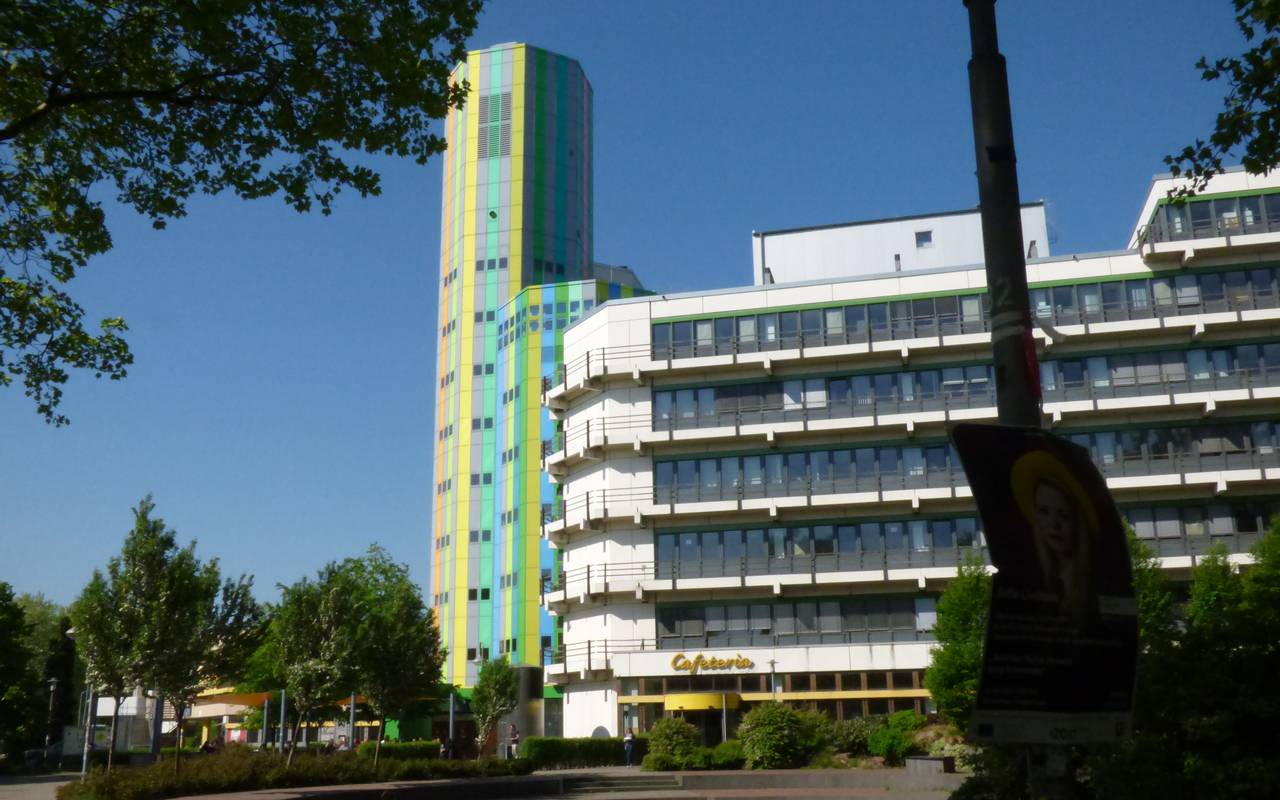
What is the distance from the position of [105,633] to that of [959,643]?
28699 millimetres

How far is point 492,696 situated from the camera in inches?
2480

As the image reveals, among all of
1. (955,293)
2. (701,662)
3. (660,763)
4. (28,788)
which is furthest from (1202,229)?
(28,788)

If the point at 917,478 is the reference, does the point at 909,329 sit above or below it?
above

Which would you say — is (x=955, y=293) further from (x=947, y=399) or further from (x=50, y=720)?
(x=50, y=720)

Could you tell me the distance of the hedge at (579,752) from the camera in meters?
48.5

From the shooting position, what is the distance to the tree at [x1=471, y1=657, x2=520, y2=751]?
205 feet

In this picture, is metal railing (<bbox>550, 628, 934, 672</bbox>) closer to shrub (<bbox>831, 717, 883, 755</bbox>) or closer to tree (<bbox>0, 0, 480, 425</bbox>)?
shrub (<bbox>831, 717, 883, 755</bbox>)

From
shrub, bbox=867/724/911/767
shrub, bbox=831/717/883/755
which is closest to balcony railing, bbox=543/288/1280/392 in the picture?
shrub, bbox=831/717/883/755

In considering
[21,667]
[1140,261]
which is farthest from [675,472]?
[21,667]

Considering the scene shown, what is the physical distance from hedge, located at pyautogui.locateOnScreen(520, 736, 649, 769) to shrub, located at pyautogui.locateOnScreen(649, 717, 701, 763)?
164 inches

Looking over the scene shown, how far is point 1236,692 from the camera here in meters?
9.48

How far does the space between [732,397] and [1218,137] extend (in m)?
41.8

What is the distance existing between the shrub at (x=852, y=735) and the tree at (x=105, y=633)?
2422 centimetres

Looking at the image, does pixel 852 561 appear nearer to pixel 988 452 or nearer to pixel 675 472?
pixel 675 472
